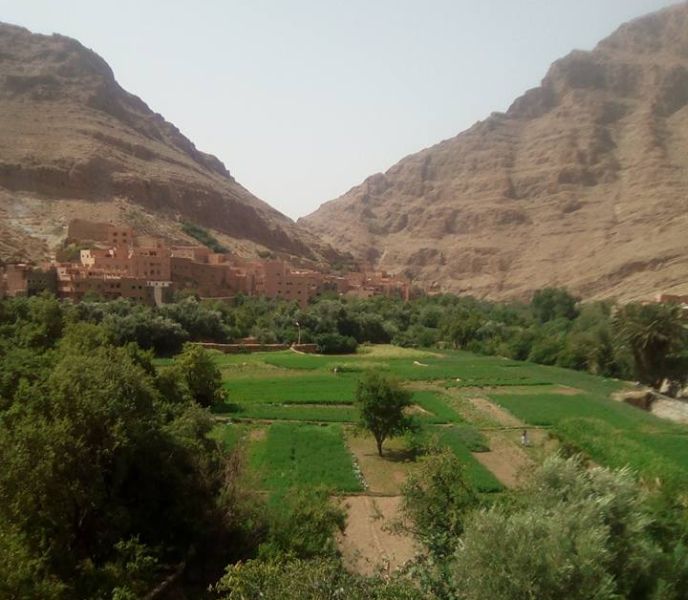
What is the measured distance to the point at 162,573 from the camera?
12367 mm

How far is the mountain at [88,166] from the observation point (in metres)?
76.9

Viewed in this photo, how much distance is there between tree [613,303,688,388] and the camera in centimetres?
3844

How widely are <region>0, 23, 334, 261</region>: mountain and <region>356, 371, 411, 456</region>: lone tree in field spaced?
47.6 metres

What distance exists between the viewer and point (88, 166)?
8569 cm

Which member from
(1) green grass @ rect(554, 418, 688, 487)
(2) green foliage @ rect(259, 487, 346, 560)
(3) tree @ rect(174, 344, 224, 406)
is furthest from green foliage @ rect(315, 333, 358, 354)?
(2) green foliage @ rect(259, 487, 346, 560)

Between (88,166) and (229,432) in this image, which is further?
(88,166)

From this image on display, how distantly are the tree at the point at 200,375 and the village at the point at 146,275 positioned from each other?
24.8 m

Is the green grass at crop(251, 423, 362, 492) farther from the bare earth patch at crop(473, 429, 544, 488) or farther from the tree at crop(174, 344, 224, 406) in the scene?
the bare earth patch at crop(473, 429, 544, 488)

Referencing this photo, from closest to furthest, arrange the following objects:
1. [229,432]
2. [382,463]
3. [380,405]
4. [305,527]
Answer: [305,527] < [382,463] < [380,405] < [229,432]

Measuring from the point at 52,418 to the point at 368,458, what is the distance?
42.4 feet

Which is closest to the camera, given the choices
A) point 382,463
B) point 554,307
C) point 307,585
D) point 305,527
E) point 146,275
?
point 307,585

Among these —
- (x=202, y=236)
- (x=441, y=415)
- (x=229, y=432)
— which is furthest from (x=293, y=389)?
(x=202, y=236)

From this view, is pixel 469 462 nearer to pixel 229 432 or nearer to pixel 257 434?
pixel 257 434

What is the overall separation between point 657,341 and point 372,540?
3067 cm
